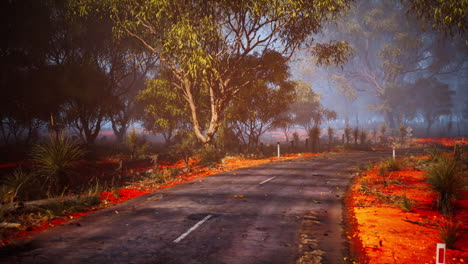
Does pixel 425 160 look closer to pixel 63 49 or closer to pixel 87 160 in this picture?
pixel 87 160

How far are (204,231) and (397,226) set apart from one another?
471cm

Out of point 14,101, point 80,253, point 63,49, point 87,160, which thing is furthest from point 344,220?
point 63,49

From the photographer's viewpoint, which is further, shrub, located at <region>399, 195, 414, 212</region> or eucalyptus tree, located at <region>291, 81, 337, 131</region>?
eucalyptus tree, located at <region>291, 81, 337, 131</region>

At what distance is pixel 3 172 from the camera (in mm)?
18000

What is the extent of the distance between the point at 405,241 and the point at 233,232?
3700mm

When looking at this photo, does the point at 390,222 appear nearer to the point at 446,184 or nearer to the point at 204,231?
the point at 446,184

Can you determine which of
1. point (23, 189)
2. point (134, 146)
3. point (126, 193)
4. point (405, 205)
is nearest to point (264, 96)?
point (134, 146)

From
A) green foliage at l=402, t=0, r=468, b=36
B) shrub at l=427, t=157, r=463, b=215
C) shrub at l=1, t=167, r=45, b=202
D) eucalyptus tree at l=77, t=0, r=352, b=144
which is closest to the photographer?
shrub at l=427, t=157, r=463, b=215

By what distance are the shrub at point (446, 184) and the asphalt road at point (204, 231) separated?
2.80 meters

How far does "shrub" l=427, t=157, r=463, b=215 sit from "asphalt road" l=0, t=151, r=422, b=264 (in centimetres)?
280

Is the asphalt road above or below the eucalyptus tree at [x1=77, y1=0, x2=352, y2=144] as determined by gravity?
below

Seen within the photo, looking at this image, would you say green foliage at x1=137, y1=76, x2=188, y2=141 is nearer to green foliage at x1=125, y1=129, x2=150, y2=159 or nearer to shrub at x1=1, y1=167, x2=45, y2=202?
green foliage at x1=125, y1=129, x2=150, y2=159

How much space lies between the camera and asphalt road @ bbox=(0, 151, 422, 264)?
245 inches

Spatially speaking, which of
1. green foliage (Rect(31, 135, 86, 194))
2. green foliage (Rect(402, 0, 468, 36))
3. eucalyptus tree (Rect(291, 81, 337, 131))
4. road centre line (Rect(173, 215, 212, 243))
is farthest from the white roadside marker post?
A: eucalyptus tree (Rect(291, 81, 337, 131))
